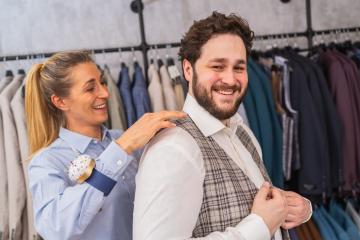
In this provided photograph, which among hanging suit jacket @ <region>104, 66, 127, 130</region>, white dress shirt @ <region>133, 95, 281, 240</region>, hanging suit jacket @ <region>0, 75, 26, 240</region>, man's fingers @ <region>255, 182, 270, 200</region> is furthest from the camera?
hanging suit jacket @ <region>104, 66, 127, 130</region>

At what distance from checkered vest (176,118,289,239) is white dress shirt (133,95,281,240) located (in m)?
0.03

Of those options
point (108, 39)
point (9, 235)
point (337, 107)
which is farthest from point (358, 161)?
point (9, 235)

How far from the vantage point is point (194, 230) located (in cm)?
83

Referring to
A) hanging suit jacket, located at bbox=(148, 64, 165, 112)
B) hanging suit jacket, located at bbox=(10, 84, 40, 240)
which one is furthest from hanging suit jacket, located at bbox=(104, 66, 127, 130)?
hanging suit jacket, located at bbox=(10, 84, 40, 240)

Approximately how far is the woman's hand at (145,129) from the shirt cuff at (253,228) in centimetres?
28

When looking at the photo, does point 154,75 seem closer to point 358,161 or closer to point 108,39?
point 108,39

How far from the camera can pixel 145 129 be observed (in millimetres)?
930

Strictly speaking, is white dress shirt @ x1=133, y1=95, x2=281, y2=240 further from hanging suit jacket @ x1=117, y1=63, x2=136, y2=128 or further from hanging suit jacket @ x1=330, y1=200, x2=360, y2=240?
hanging suit jacket @ x1=330, y1=200, x2=360, y2=240

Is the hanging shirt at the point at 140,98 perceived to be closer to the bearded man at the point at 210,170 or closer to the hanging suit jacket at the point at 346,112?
the bearded man at the point at 210,170

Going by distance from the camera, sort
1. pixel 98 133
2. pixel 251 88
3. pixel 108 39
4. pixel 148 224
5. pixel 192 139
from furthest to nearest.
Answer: pixel 108 39 < pixel 251 88 < pixel 98 133 < pixel 192 139 < pixel 148 224

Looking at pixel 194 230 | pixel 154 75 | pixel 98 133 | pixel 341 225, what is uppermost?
pixel 154 75

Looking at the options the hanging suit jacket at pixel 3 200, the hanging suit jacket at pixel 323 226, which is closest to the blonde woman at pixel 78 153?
the hanging suit jacket at pixel 3 200

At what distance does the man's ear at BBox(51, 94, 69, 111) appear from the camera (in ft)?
3.83

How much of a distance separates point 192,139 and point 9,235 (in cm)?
120
